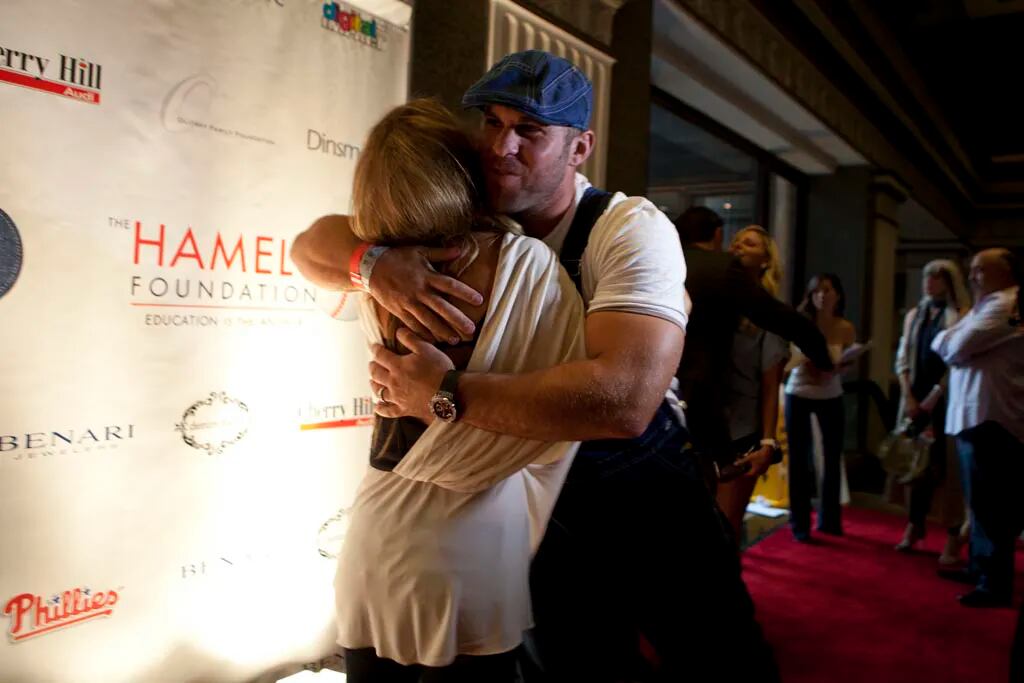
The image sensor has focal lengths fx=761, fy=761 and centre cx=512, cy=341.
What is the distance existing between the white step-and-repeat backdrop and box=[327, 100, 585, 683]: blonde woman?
85 centimetres

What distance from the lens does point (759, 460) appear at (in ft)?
8.28

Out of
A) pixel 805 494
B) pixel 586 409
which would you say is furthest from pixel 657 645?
pixel 805 494

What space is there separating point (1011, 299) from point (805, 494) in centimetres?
156

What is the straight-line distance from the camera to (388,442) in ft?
3.71

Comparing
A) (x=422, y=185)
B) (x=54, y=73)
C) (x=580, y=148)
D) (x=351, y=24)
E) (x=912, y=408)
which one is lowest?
(x=912, y=408)

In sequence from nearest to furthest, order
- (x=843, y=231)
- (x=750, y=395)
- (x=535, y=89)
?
(x=535, y=89) → (x=750, y=395) → (x=843, y=231)

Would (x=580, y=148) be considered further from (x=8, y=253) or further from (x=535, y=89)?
(x=8, y=253)

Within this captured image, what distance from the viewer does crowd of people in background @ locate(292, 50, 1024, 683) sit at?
1.04 m

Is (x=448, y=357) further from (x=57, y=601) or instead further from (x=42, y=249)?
(x=57, y=601)

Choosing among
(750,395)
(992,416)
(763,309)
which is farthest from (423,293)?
(992,416)

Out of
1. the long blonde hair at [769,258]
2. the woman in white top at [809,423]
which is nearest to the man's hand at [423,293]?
the long blonde hair at [769,258]

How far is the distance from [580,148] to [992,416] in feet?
9.85

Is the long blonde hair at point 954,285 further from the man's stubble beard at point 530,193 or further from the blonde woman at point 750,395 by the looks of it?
the man's stubble beard at point 530,193

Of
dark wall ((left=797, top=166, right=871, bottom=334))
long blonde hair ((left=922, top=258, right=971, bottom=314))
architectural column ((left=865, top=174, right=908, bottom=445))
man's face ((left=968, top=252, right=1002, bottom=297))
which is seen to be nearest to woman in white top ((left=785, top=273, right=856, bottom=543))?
long blonde hair ((left=922, top=258, right=971, bottom=314))
